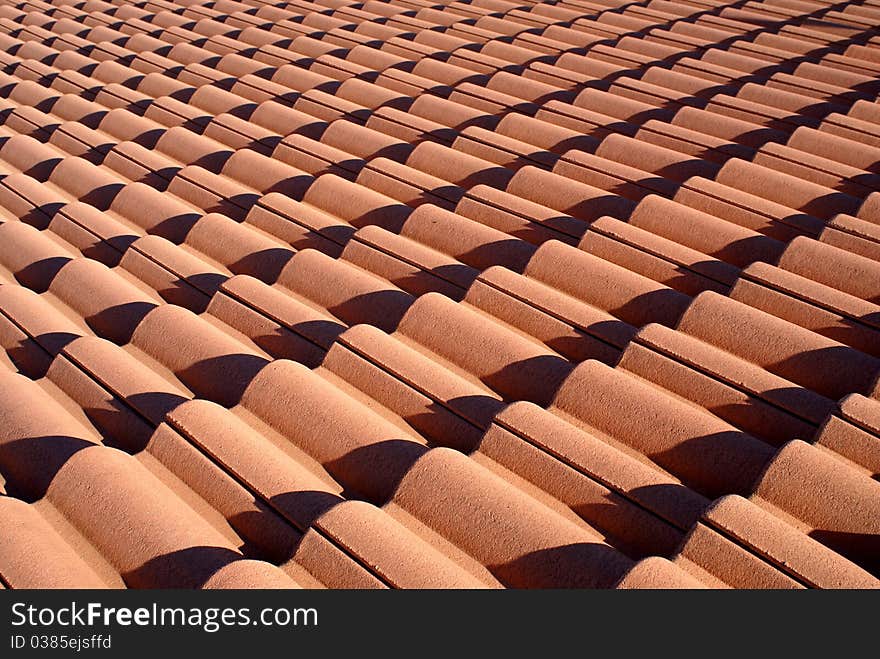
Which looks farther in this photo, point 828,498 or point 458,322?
point 458,322

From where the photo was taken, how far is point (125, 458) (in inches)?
67.7

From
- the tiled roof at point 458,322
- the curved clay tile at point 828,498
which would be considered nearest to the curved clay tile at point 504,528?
the tiled roof at point 458,322

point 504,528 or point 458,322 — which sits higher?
point 458,322

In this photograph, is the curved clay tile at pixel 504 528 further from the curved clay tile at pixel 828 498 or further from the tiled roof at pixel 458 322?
the curved clay tile at pixel 828 498

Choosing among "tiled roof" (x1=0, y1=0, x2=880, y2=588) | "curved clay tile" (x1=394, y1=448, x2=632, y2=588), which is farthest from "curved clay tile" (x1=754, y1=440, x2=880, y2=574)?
"curved clay tile" (x1=394, y1=448, x2=632, y2=588)

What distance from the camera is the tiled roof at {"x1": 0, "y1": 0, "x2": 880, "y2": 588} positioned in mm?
1484

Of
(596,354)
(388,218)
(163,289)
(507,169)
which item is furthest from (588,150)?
(163,289)

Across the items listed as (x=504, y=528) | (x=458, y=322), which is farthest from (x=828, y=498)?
(x=458, y=322)

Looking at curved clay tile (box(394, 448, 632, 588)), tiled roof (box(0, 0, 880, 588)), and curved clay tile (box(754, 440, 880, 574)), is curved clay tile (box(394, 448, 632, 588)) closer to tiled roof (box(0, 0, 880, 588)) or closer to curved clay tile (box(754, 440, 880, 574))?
tiled roof (box(0, 0, 880, 588))

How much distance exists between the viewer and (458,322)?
2.11m

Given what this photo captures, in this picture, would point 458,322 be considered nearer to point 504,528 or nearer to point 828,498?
point 504,528

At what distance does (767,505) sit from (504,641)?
59 cm

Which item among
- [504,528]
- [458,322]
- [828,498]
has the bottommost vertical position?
[504,528]

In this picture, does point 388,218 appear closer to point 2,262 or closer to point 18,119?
point 2,262
